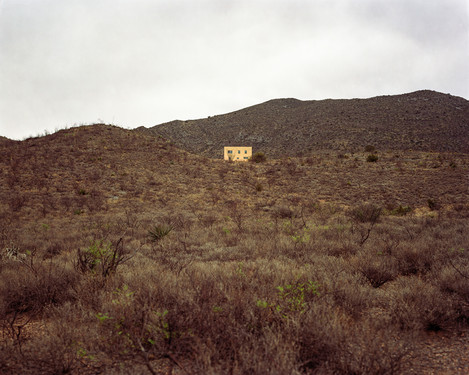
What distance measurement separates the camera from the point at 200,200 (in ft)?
48.1

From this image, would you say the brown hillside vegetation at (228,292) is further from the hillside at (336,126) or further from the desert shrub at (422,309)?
the hillside at (336,126)

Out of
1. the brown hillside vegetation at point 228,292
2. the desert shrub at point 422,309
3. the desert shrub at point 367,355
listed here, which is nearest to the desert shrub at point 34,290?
the brown hillside vegetation at point 228,292

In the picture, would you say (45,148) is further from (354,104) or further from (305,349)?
(354,104)

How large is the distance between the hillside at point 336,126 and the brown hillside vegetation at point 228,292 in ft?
111

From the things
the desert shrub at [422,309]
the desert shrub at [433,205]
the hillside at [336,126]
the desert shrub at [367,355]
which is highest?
the hillside at [336,126]

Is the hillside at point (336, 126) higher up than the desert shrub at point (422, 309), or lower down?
higher up

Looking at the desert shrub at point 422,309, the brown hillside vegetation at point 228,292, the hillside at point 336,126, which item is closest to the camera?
the brown hillside vegetation at point 228,292

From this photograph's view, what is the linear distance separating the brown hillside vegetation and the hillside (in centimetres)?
3380

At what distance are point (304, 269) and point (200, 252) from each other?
2.60m

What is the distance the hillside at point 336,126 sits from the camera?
4219 cm

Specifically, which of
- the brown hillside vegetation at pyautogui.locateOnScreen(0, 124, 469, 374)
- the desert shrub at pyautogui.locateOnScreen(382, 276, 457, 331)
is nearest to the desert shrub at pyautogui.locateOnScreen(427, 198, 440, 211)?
the brown hillside vegetation at pyautogui.locateOnScreen(0, 124, 469, 374)

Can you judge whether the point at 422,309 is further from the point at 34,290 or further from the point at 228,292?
the point at 34,290

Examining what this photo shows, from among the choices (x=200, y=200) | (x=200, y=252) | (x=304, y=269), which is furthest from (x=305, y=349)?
(x=200, y=200)

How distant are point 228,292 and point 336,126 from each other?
5424 cm
